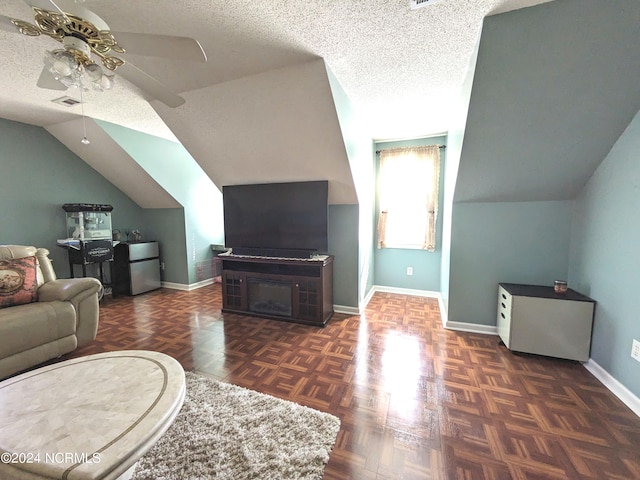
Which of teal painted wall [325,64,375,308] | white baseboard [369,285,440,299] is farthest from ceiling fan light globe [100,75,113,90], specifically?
white baseboard [369,285,440,299]

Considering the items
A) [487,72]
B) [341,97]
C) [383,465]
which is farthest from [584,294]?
[341,97]

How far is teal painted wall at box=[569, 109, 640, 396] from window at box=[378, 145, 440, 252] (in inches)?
66.8

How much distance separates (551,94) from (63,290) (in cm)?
414

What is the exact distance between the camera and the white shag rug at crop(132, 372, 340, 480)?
121 centimetres

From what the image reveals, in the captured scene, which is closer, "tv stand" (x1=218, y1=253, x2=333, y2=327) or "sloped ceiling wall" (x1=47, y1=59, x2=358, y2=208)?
"sloped ceiling wall" (x1=47, y1=59, x2=358, y2=208)

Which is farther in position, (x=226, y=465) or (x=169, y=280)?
(x=169, y=280)

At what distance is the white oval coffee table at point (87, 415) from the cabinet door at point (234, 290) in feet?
6.07

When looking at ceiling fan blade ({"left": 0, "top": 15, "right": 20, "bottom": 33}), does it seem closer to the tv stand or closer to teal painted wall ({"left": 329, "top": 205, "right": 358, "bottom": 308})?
the tv stand

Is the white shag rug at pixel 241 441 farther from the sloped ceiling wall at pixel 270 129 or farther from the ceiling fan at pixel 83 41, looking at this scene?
the sloped ceiling wall at pixel 270 129

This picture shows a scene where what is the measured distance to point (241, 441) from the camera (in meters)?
1.37

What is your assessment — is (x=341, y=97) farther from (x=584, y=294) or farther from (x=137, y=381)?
(x=584, y=294)

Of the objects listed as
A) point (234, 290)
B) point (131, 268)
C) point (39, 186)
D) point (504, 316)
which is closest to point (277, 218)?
point (234, 290)

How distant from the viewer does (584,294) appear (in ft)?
7.26

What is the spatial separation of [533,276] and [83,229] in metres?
5.74
